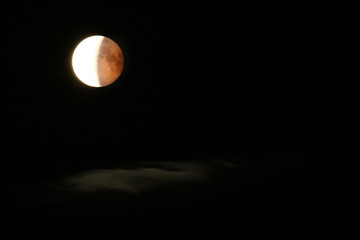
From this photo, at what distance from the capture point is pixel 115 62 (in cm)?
283

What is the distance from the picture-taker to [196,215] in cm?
162

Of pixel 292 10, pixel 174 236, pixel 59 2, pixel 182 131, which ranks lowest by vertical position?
pixel 174 236

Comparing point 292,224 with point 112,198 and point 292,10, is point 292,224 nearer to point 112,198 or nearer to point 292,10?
point 112,198

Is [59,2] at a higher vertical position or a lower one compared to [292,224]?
higher

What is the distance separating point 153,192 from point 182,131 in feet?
4.89

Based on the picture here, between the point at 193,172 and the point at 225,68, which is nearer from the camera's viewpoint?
the point at 193,172

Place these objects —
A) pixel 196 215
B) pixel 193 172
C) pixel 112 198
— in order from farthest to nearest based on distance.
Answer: pixel 193 172 → pixel 112 198 → pixel 196 215

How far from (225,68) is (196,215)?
7.08 ft

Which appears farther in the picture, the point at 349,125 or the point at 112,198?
the point at 349,125

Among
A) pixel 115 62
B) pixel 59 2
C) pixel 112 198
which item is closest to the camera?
pixel 112 198

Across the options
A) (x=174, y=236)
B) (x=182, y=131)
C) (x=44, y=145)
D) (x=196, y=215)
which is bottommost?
(x=174, y=236)

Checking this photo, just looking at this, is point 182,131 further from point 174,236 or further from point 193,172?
point 174,236

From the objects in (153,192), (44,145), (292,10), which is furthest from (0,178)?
(292,10)

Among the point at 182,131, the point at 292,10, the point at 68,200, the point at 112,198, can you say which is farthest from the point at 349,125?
the point at 68,200
